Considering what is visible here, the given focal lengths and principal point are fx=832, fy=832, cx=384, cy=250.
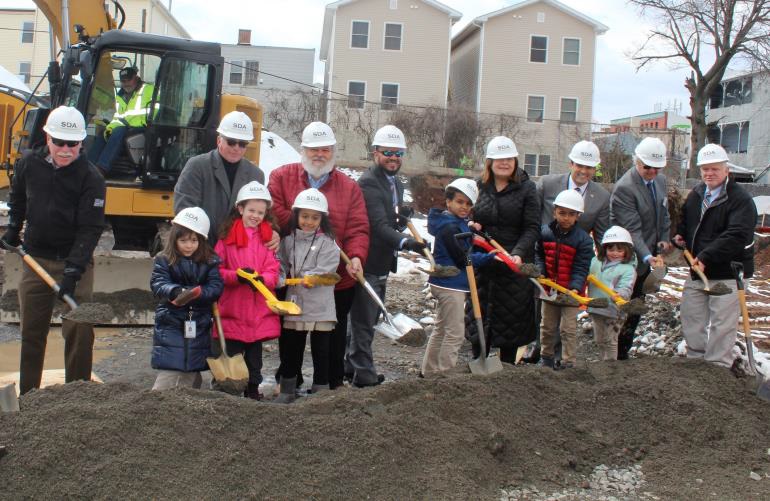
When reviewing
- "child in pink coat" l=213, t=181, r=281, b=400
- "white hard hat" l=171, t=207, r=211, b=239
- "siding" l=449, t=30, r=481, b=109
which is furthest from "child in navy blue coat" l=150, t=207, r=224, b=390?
"siding" l=449, t=30, r=481, b=109

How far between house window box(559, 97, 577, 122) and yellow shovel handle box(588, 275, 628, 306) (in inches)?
1031

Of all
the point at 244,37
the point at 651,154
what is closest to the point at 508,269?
the point at 651,154

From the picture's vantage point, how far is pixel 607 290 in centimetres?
621

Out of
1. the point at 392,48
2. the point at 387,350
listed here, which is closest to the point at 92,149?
the point at 387,350

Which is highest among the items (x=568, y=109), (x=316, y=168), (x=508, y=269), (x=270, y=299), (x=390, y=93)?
(x=390, y=93)

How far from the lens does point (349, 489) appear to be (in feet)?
12.2

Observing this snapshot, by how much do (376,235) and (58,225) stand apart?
6.88 feet

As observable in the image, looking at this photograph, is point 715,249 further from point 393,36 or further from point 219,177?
point 393,36

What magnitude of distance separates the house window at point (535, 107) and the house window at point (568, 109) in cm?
76

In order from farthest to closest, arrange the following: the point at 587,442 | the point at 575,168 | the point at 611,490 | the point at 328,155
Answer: the point at 575,168, the point at 328,155, the point at 587,442, the point at 611,490

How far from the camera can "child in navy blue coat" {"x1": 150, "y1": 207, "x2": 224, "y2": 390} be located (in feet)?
15.9

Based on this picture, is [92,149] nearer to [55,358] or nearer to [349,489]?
[55,358]

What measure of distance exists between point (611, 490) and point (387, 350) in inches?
162

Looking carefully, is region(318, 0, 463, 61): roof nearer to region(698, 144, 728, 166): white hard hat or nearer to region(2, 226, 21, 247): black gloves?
region(698, 144, 728, 166): white hard hat
